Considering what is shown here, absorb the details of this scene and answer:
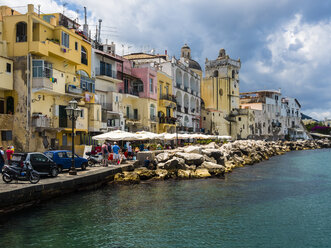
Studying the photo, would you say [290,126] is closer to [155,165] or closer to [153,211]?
[155,165]

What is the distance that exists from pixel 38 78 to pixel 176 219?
710 inches

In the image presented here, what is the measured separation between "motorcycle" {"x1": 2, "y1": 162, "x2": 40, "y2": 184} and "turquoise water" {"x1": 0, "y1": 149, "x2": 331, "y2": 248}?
1.34 m

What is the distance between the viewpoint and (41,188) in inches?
584

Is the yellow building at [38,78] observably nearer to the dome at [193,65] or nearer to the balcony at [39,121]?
the balcony at [39,121]

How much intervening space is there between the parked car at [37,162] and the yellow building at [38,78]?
9553mm

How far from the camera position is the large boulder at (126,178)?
21750mm

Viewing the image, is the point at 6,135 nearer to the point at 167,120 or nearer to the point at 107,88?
the point at 107,88

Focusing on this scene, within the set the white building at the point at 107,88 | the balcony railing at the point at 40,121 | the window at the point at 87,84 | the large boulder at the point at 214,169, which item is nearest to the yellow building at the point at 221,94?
the white building at the point at 107,88

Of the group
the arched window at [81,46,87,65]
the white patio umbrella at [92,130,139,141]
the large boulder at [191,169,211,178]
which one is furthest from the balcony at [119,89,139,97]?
the large boulder at [191,169,211,178]

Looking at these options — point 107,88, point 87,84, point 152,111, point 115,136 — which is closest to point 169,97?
point 152,111

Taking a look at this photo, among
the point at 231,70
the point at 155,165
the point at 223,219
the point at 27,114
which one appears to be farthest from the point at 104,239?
the point at 231,70

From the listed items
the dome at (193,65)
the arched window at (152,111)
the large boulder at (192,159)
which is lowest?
the large boulder at (192,159)

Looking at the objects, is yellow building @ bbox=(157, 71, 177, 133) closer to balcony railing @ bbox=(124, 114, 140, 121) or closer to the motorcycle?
balcony railing @ bbox=(124, 114, 140, 121)

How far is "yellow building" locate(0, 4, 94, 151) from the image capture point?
86.7ft
